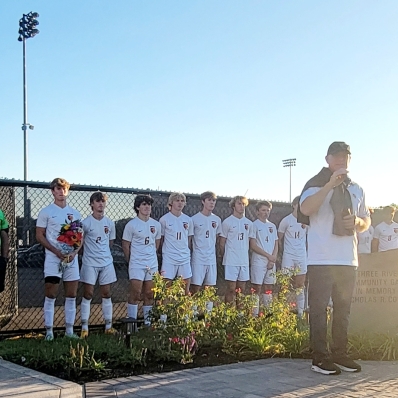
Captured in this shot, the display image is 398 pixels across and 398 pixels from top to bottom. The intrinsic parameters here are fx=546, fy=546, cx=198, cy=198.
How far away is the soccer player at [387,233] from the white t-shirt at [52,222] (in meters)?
6.07

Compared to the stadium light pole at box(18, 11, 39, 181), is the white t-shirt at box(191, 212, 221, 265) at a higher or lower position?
lower

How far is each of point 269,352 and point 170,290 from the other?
51.1 inches

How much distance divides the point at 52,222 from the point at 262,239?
11.7ft

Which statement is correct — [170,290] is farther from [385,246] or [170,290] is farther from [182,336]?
[385,246]

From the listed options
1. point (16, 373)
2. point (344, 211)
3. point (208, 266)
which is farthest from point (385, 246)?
point (16, 373)

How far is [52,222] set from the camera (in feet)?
22.0

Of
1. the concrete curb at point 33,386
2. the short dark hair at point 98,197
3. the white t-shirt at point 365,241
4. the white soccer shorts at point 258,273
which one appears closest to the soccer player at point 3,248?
the short dark hair at point 98,197

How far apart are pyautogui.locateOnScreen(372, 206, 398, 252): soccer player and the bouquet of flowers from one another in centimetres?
606

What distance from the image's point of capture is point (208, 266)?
27.1 ft

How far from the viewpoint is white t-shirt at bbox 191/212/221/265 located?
8219 mm

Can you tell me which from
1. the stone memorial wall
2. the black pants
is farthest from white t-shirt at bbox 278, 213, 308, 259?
the black pants

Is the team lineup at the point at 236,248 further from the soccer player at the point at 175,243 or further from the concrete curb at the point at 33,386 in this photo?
the concrete curb at the point at 33,386

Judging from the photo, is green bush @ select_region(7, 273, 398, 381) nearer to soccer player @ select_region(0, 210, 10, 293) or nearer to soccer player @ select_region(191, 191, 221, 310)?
soccer player @ select_region(0, 210, 10, 293)

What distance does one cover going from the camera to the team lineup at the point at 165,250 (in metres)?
6.73
